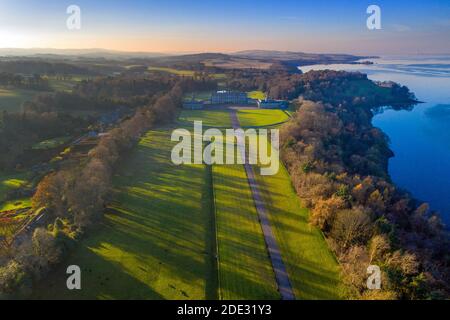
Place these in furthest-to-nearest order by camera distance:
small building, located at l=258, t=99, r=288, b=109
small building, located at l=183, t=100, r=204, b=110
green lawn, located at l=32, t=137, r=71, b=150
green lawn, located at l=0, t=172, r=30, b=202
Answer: small building, located at l=258, t=99, r=288, b=109
small building, located at l=183, t=100, r=204, b=110
green lawn, located at l=32, t=137, r=71, b=150
green lawn, located at l=0, t=172, r=30, b=202

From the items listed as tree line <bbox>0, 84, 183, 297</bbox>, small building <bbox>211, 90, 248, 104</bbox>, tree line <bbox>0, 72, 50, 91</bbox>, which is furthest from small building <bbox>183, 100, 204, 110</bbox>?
tree line <bbox>0, 84, 183, 297</bbox>

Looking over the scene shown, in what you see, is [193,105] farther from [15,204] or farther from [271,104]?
[15,204]

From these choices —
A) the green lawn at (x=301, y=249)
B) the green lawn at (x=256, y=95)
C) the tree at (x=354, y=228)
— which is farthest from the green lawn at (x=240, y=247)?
the green lawn at (x=256, y=95)

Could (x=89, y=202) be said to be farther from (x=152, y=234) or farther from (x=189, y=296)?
(x=189, y=296)

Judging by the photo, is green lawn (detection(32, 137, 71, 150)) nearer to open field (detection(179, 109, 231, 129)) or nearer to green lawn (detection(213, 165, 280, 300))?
open field (detection(179, 109, 231, 129))

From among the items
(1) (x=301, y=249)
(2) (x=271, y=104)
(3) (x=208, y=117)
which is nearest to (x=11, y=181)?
(1) (x=301, y=249)
